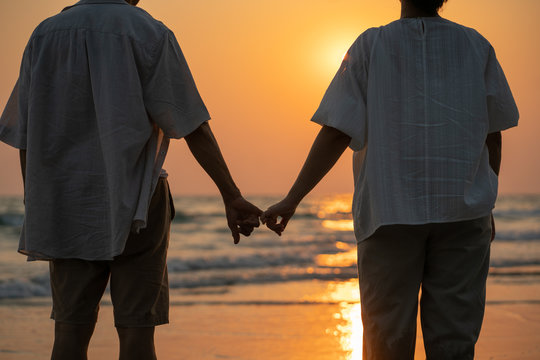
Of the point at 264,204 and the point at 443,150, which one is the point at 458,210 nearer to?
the point at 443,150

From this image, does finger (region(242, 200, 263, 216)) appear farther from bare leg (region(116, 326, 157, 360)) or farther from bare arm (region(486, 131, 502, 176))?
bare arm (region(486, 131, 502, 176))

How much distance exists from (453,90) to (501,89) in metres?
0.21

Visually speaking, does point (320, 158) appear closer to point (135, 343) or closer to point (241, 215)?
point (241, 215)

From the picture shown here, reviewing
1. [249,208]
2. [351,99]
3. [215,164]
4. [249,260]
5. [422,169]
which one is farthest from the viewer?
[249,260]

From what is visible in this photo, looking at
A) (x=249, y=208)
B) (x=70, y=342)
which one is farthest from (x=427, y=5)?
(x=70, y=342)

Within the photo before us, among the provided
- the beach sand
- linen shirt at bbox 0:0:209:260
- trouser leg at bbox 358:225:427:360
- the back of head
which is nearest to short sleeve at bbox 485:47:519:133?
the back of head

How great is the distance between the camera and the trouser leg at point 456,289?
246 cm

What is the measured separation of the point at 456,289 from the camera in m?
2.46

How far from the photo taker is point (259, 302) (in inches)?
289

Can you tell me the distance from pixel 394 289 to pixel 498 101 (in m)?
0.75

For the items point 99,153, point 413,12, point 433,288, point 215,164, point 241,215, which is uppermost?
point 413,12

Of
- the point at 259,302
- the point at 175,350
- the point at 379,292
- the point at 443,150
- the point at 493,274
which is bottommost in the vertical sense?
the point at 493,274

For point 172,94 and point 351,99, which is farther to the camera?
point 172,94

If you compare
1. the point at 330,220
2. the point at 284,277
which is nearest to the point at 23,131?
the point at 284,277
